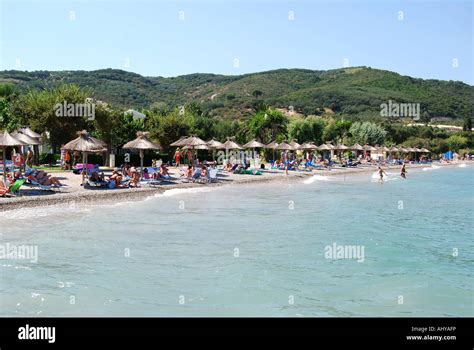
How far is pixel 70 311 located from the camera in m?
7.92

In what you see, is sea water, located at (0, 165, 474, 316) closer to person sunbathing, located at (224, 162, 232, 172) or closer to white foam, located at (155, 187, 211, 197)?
white foam, located at (155, 187, 211, 197)

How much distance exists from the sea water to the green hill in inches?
3623

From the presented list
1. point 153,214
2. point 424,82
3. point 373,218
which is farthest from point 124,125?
point 424,82

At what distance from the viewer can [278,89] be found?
151m

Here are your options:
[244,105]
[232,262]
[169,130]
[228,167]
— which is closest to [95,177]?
[232,262]

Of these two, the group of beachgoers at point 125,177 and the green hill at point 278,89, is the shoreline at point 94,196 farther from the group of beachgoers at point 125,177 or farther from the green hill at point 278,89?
the green hill at point 278,89

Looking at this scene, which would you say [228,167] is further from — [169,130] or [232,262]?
[232,262]

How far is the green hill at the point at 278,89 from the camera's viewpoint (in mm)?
127375

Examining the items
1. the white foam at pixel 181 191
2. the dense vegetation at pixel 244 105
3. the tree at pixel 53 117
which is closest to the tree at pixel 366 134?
the dense vegetation at pixel 244 105

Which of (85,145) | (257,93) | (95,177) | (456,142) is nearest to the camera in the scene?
(85,145)

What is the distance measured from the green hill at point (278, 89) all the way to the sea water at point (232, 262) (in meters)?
92.0

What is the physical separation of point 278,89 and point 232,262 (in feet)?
468

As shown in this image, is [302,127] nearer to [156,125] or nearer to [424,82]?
[156,125]
